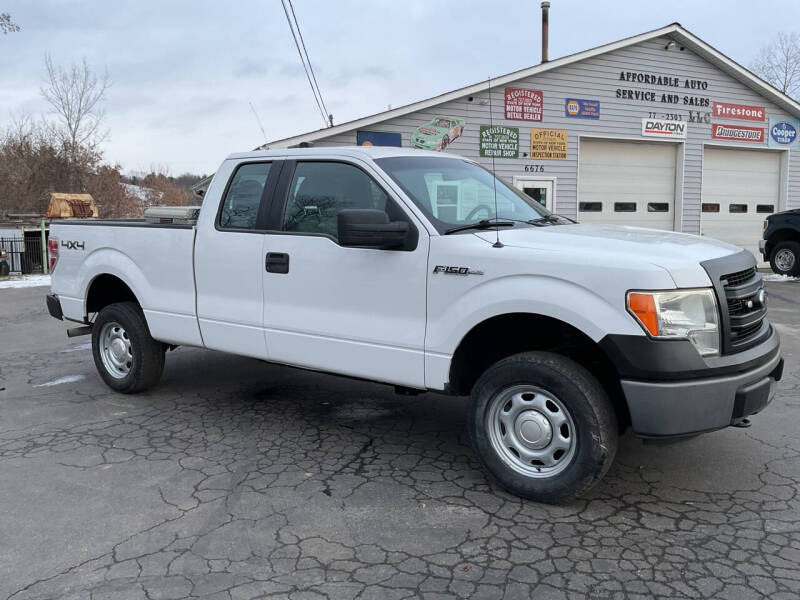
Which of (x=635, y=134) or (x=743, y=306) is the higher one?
(x=635, y=134)

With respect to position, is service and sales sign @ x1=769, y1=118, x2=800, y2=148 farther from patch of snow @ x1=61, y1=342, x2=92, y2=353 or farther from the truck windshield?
patch of snow @ x1=61, y1=342, x2=92, y2=353

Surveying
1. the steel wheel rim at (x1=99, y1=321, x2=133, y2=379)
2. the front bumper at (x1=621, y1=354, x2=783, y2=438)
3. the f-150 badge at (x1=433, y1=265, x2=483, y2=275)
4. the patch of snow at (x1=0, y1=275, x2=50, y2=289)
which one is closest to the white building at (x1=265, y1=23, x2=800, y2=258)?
the patch of snow at (x1=0, y1=275, x2=50, y2=289)

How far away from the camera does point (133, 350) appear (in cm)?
559

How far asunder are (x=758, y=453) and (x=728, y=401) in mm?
1339

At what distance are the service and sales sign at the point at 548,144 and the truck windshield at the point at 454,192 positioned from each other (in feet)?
36.6

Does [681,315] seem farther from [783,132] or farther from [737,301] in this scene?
[783,132]

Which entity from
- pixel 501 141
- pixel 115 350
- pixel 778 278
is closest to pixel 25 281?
pixel 501 141

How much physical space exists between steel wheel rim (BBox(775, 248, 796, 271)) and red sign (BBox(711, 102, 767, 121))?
4.89 metres

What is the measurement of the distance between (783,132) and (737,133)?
165 cm

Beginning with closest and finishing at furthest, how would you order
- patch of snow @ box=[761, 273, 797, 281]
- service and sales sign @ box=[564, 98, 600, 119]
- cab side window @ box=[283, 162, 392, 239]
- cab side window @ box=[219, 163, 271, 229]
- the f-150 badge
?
1. the f-150 badge
2. cab side window @ box=[283, 162, 392, 239]
3. cab side window @ box=[219, 163, 271, 229]
4. patch of snow @ box=[761, 273, 797, 281]
5. service and sales sign @ box=[564, 98, 600, 119]

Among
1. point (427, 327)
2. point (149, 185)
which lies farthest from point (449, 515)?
point (149, 185)

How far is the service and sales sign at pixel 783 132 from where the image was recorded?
1791cm

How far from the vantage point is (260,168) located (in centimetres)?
491

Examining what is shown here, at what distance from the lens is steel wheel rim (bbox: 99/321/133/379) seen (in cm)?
573
